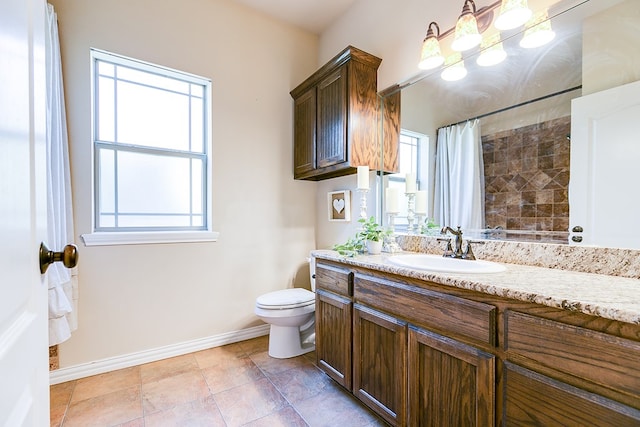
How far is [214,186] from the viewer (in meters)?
2.46

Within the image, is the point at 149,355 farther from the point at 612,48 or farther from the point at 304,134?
the point at 612,48

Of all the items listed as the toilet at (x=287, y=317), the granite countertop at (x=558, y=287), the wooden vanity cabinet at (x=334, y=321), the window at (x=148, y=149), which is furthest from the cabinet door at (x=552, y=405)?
the window at (x=148, y=149)

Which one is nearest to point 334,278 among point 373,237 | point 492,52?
point 373,237

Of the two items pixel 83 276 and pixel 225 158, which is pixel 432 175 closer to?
pixel 225 158

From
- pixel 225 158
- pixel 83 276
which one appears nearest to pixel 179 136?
pixel 225 158

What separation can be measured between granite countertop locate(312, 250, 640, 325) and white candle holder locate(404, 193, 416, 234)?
2.35ft

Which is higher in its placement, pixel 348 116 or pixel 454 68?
pixel 454 68

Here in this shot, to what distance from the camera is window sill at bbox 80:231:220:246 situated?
6.62 ft

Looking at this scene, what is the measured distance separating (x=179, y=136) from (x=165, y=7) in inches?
37.7

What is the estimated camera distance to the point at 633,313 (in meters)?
0.73

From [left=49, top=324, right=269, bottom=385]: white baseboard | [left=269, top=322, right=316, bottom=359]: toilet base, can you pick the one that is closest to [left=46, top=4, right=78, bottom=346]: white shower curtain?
[left=49, top=324, right=269, bottom=385]: white baseboard

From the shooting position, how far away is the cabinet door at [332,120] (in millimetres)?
2217

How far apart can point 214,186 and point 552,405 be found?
2369 mm

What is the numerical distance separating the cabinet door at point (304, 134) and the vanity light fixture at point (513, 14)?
1448 millimetres
